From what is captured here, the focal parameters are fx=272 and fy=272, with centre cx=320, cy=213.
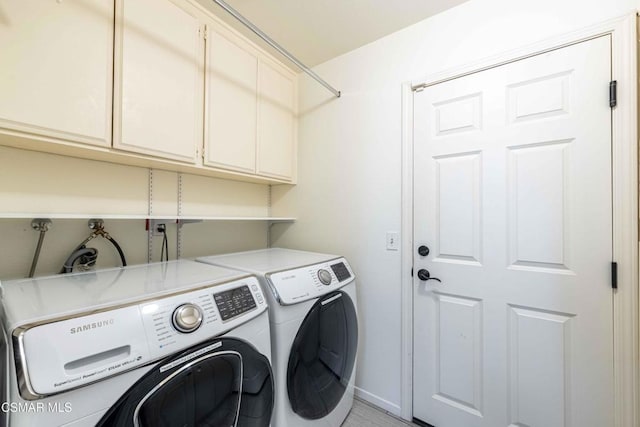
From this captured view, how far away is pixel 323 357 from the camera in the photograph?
4.70 feet

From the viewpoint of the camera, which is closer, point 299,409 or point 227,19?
point 299,409

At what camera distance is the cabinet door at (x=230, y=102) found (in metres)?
1.57

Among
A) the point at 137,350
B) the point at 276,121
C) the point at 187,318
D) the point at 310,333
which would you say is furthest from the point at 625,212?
the point at 276,121

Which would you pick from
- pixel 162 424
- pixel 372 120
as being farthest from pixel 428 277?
pixel 162 424

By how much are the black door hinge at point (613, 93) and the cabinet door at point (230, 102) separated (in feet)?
5.98

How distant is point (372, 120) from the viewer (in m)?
1.85

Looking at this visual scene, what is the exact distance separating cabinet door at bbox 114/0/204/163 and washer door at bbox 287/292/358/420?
3.60 feet

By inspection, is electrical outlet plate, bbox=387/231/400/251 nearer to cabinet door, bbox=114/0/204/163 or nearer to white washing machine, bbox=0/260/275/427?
white washing machine, bbox=0/260/275/427

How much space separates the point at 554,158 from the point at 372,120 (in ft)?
3.33

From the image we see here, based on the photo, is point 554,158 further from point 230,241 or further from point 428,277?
point 230,241

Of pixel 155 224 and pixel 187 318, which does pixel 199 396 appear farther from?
pixel 155 224

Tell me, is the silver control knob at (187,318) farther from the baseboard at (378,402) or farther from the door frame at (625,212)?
the door frame at (625,212)

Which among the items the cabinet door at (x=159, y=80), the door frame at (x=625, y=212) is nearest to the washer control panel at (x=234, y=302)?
the cabinet door at (x=159, y=80)

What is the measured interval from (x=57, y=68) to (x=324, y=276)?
143 cm
